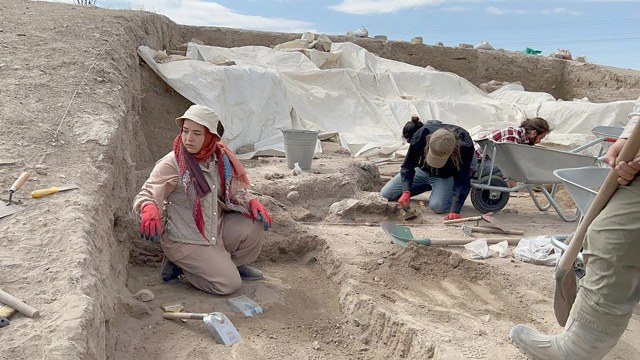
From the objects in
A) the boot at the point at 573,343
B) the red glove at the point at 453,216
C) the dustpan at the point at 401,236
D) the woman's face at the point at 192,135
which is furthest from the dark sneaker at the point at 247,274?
the red glove at the point at 453,216

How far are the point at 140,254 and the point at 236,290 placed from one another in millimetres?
860

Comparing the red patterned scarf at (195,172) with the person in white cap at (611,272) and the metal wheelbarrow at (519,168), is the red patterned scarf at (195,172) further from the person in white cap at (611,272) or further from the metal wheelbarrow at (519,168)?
the metal wheelbarrow at (519,168)

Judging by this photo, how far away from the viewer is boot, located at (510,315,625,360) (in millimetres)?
2287

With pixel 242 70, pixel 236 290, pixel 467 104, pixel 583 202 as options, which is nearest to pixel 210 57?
pixel 242 70

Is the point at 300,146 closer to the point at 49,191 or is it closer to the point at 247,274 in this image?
the point at 247,274

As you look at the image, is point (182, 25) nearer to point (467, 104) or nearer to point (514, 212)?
point (467, 104)

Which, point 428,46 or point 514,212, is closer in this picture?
point 514,212

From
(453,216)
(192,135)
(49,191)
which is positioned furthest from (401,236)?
(49,191)

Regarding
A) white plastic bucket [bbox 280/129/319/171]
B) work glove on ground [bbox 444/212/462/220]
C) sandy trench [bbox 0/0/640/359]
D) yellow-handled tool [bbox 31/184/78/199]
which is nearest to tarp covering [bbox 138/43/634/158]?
white plastic bucket [bbox 280/129/319/171]

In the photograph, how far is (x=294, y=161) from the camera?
6.38 metres

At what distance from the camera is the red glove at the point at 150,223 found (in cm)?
299

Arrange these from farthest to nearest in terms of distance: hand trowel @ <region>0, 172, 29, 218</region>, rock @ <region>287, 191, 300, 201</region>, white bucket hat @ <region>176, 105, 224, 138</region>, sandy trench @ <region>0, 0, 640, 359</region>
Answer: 1. rock @ <region>287, 191, 300, 201</region>
2. white bucket hat @ <region>176, 105, 224, 138</region>
3. hand trowel @ <region>0, 172, 29, 218</region>
4. sandy trench @ <region>0, 0, 640, 359</region>

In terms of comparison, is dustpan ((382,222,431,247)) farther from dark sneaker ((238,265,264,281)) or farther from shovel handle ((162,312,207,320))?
shovel handle ((162,312,207,320))

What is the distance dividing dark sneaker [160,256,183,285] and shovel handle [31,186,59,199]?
901 mm
